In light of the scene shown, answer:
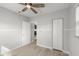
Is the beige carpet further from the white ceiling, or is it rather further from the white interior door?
the white ceiling

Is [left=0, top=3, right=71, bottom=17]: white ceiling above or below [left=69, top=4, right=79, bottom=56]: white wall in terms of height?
above

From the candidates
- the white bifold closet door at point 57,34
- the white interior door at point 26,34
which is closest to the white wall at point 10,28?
the white interior door at point 26,34

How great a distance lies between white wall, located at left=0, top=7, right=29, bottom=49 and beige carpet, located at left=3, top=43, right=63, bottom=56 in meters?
0.09

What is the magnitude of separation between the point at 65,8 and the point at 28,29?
0.48 meters

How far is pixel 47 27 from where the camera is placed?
901 millimetres

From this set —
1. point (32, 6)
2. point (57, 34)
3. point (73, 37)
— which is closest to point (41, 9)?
point (32, 6)

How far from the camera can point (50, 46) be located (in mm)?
892

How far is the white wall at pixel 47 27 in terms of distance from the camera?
84 centimetres

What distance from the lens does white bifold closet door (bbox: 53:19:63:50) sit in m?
0.85

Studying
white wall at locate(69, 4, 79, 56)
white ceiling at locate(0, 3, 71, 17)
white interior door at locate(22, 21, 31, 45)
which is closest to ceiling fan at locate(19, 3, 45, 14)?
white ceiling at locate(0, 3, 71, 17)

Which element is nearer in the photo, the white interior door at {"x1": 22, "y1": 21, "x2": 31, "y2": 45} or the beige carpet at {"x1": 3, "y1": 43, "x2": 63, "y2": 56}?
the beige carpet at {"x1": 3, "y1": 43, "x2": 63, "y2": 56}

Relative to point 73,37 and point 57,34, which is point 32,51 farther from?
point 73,37

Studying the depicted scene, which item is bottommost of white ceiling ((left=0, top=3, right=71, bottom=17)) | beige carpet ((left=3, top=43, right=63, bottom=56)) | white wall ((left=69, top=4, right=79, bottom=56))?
beige carpet ((left=3, top=43, right=63, bottom=56))

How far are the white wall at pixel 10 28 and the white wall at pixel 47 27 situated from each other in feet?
0.59
